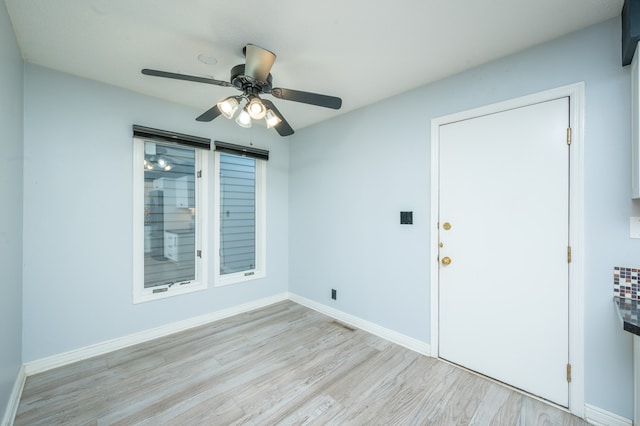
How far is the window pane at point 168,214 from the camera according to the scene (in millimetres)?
2822

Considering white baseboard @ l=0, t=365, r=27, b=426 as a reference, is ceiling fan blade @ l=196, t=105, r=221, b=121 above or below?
above

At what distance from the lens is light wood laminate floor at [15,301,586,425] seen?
1.73 meters

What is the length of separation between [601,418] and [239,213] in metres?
3.70

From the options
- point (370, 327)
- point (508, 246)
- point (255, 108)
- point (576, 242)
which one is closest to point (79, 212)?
point (255, 108)

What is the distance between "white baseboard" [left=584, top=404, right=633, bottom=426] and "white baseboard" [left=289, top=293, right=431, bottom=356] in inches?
40.7

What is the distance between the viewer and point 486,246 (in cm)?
213

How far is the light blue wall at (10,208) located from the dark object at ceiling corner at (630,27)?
3.46m

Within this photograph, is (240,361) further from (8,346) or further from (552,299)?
(552,299)

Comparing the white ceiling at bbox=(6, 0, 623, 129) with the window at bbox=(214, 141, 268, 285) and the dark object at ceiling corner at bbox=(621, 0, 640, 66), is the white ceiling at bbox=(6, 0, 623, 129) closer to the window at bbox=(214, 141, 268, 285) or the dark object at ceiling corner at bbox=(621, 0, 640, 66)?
the dark object at ceiling corner at bbox=(621, 0, 640, 66)

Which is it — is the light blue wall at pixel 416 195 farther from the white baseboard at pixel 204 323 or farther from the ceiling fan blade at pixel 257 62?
the ceiling fan blade at pixel 257 62

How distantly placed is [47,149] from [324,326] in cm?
313

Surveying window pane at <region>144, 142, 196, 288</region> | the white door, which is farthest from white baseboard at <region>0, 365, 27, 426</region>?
the white door

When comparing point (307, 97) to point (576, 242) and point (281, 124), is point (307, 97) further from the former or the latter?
point (576, 242)

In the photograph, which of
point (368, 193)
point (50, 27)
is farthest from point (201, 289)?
point (50, 27)
